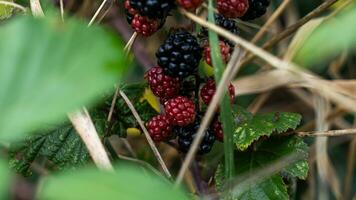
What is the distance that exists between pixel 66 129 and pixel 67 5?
0.61 meters

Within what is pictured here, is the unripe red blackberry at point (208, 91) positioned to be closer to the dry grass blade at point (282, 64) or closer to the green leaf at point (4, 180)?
the dry grass blade at point (282, 64)

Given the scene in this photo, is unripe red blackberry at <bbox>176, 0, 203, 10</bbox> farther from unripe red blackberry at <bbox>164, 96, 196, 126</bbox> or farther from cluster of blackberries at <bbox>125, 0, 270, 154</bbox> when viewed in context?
unripe red blackberry at <bbox>164, 96, 196, 126</bbox>

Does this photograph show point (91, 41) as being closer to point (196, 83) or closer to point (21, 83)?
point (21, 83)

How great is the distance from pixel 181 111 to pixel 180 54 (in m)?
0.10

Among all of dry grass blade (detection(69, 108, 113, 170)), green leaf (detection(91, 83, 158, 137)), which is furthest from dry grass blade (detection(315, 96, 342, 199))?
dry grass blade (detection(69, 108, 113, 170))

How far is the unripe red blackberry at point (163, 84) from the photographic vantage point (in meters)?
1.04

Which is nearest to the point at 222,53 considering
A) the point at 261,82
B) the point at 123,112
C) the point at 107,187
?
the point at 123,112

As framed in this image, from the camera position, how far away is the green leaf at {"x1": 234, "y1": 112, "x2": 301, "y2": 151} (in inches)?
43.3

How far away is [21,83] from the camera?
54 cm

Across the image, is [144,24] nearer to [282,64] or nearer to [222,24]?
[222,24]

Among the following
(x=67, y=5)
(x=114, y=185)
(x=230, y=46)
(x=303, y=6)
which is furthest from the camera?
(x=303, y=6)

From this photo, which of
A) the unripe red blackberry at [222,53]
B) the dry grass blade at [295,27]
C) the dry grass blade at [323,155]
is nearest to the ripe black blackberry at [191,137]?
the unripe red blackberry at [222,53]

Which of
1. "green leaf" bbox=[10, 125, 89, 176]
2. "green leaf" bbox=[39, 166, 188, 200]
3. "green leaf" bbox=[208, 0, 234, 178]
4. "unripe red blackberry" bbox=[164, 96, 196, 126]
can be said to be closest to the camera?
"green leaf" bbox=[39, 166, 188, 200]

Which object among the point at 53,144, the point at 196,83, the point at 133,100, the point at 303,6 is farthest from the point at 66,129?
the point at 303,6
